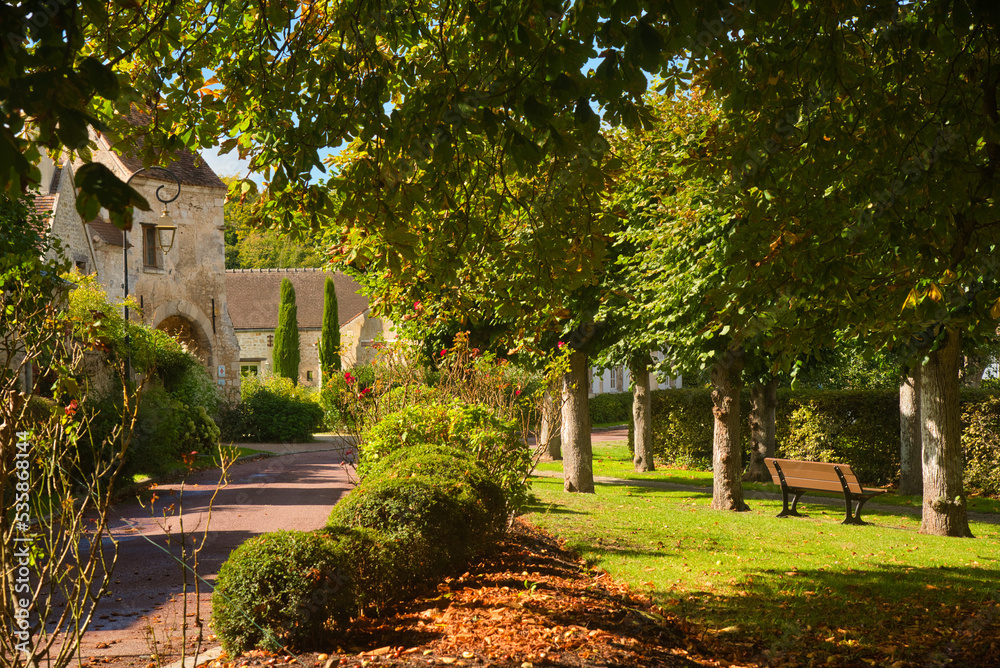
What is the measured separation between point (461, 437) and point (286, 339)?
33715mm

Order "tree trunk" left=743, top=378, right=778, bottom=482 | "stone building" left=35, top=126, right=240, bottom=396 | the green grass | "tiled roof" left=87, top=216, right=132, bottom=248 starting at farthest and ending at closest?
"stone building" left=35, top=126, right=240, bottom=396
"tiled roof" left=87, top=216, right=132, bottom=248
"tree trunk" left=743, top=378, right=778, bottom=482
the green grass

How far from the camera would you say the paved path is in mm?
5531

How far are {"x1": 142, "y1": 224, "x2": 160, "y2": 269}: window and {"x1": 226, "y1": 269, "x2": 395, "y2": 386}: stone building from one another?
17217mm

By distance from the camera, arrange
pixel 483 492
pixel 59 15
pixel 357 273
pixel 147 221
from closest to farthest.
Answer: pixel 59 15 → pixel 483 492 → pixel 357 273 → pixel 147 221

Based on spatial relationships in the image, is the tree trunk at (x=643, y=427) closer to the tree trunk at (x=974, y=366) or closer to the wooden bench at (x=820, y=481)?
the wooden bench at (x=820, y=481)

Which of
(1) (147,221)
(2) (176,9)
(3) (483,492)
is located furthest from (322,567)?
(1) (147,221)

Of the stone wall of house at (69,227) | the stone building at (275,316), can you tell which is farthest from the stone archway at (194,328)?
the stone building at (275,316)

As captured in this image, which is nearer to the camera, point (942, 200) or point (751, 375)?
point (942, 200)

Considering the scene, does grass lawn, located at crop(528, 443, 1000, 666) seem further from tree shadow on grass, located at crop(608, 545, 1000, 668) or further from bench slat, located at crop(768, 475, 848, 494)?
bench slat, located at crop(768, 475, 848, 494)

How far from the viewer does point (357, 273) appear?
13195 millimetres

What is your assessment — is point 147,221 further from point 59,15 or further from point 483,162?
point 59,15

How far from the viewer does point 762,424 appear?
675 inches

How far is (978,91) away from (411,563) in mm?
5214

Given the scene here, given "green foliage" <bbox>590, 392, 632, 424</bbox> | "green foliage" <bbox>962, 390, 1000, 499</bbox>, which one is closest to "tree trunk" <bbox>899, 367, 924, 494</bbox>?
"green foliage" <bbox>962, 390, 1000, 499</bbox>
